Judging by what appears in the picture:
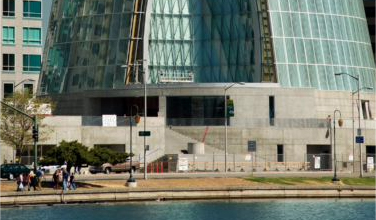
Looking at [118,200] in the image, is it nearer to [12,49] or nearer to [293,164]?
[293,164]

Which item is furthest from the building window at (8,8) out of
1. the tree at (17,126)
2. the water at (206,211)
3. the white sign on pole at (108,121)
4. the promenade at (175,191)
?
the water at (206,211)

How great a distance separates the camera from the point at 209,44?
183250 millimetres

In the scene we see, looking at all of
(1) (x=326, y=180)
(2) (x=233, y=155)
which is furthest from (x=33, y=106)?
(1) (x=326, y=180)

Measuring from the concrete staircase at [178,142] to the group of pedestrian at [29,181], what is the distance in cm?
4788

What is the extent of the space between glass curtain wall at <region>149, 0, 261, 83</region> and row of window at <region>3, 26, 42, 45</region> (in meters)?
14.9

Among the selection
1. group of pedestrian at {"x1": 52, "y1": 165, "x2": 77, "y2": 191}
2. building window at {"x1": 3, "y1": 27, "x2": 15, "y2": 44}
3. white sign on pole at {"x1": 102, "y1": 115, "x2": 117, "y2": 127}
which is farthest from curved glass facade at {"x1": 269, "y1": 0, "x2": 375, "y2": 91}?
group of pedestrian at {"x1": 52, "y1": 165, "x2": 77, "y2": 191}

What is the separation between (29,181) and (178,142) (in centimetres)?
5278

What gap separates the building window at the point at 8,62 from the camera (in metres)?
175

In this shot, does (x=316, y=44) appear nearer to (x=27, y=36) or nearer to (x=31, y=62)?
(x=31, y=62)

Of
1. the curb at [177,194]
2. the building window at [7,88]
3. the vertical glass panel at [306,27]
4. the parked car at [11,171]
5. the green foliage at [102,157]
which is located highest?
the vertical glass panel at [306,27]

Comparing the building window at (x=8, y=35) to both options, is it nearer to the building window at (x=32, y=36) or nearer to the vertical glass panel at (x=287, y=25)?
the building window at (x=32, y=36)

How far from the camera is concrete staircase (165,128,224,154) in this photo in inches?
6422

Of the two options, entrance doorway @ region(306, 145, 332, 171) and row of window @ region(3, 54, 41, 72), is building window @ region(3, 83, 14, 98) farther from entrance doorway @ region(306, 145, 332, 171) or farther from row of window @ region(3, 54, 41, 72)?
entrance doorway @ region(306, 145, 332, 171)

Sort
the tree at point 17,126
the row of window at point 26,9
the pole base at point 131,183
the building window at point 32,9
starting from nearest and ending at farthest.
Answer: the pole base at point 131,183
the tree at point 17,126
the row of window at point 26,9
the building window at point 32,9
